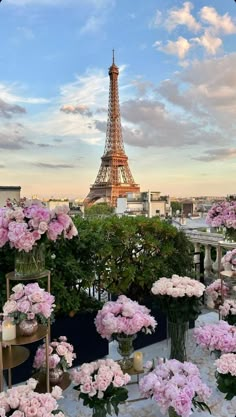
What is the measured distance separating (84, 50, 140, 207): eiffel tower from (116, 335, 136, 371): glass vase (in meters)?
20.9

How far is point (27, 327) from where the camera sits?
1.41m

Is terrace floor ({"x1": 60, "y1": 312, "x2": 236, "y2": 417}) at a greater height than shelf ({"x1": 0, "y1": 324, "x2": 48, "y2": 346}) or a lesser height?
lesser

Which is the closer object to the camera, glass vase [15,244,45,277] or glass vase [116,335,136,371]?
glass vase [15,244,45,277]

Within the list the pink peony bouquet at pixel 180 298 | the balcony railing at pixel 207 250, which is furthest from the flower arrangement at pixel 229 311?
the balcony railing at pixel 207 250

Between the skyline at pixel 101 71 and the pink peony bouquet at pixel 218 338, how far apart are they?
48.1 inches

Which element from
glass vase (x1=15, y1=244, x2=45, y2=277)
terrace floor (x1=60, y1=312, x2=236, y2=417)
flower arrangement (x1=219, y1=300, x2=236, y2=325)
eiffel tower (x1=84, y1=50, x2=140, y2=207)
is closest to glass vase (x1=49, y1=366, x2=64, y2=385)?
terrace floor (x1=60, y1=312, x2=236, y2=417)

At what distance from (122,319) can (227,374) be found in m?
0.56

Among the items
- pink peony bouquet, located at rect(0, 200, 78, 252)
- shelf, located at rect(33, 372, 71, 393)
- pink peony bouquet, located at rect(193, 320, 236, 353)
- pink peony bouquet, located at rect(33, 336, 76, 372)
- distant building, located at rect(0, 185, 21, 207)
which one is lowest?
shelf, located at rect(33, 372, 71, 393)

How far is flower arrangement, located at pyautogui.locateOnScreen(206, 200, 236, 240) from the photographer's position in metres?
1.86

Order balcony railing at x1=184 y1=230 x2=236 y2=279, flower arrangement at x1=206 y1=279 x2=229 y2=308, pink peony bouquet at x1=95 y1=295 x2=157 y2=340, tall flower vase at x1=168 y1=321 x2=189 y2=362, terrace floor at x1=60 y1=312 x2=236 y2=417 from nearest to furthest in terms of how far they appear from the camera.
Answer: terrace floor at x1=60 y1=312 x2=236 y2=417
pink peony bouquet at x1=95 y1=295 x2=157 y2=340
tall flower vase at x1=168 y1=321 x2=189 y2=362
flower arrangement at x1=206 y1=279 x2=229 y2=308
balcony railing at x1=184 y1=230 x2=236 y2=279

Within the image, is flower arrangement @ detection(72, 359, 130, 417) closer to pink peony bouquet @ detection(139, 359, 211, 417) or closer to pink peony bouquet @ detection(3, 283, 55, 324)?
pink peony bouquet @ detection(139, 359, 211, 417)

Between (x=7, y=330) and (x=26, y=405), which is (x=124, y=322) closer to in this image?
(x=7, y=330)

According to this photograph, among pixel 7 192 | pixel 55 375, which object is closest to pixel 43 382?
pixel 55 375

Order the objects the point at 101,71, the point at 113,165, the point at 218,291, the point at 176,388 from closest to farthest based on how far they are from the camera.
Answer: the point at 176,388, the point at 218,291, the point at 101,71, the point at 113,165
